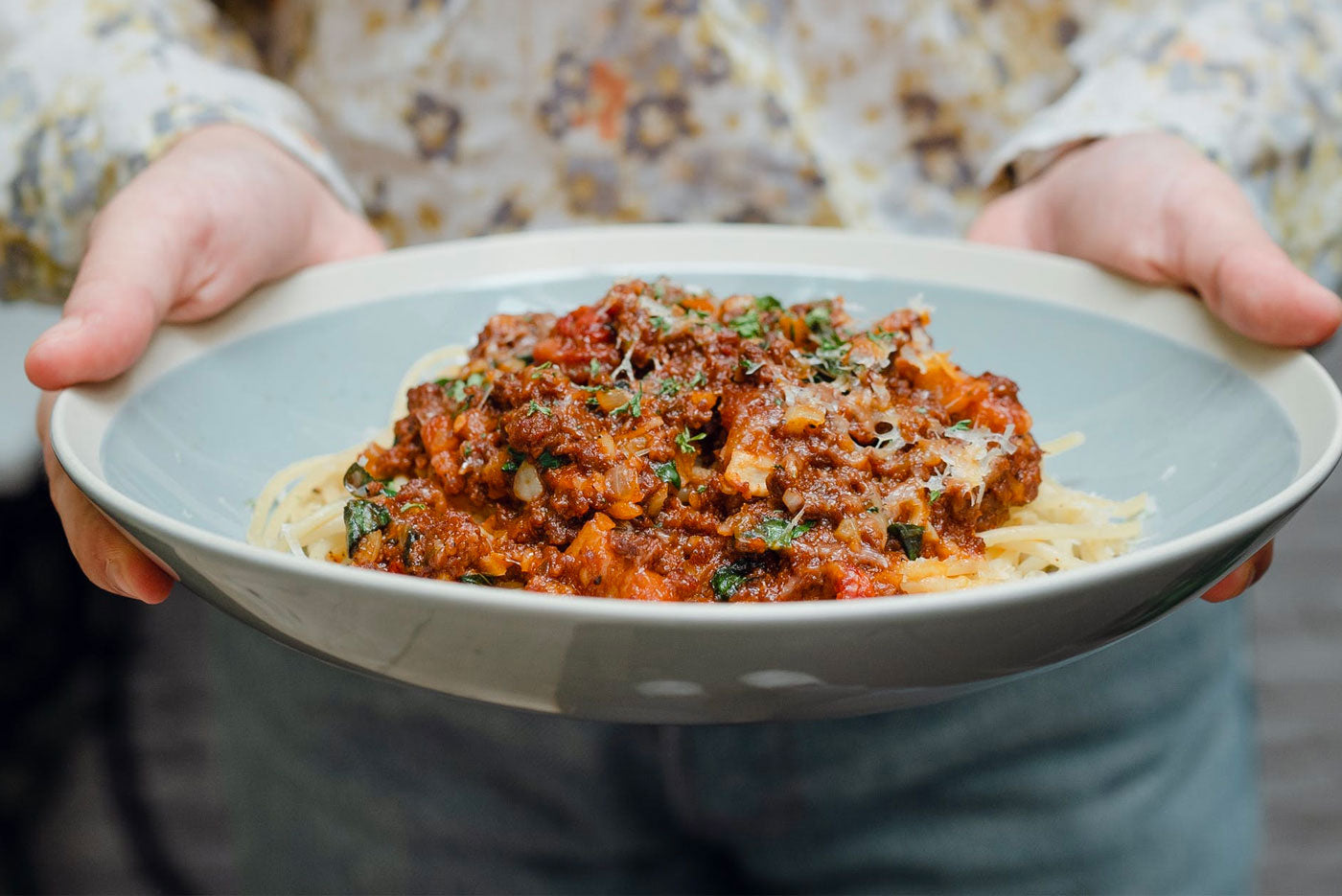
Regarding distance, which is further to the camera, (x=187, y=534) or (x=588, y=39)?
(x=588, y=39)

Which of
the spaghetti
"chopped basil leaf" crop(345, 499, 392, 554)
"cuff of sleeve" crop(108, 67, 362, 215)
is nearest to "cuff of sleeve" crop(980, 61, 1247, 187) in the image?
the spaghetti

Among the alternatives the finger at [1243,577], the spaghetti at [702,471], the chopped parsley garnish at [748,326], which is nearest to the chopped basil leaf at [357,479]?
the spaghetti at [702,471]

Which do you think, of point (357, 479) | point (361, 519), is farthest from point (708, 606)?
point (357, 479)

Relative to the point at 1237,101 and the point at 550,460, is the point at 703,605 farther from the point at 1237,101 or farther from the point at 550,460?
the point at 1237,101

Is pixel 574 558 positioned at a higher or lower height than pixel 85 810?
higher

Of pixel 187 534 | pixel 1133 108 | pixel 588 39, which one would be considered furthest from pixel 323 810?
pixel 1133 108

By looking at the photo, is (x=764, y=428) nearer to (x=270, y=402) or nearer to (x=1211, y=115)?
(x=270, y=402)
